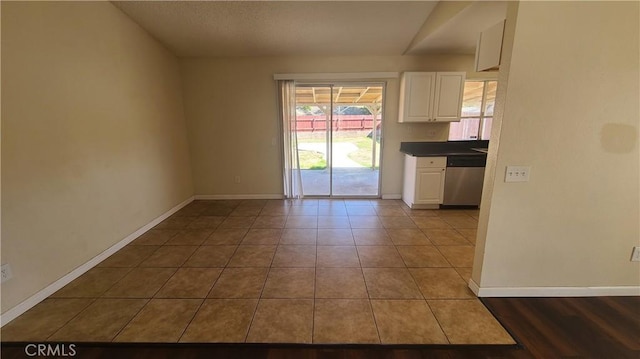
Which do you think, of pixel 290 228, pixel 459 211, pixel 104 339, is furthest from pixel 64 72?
pixel 459 211

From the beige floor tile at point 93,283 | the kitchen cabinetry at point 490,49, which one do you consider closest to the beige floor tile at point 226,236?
the beige floor tile at point 93,283

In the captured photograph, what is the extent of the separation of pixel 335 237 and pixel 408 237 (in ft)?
2.87

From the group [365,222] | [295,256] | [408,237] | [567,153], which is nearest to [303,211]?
[365,222]

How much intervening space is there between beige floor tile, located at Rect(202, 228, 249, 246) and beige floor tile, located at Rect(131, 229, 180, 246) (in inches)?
20.4

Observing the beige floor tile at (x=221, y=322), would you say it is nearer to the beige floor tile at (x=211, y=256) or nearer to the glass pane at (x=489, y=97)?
the beige floor tile at (x=211, y=256)

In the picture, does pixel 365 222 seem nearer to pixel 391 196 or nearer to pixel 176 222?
pixel 391 196

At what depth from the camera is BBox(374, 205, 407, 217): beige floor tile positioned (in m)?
3.81

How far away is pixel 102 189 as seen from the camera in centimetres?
258

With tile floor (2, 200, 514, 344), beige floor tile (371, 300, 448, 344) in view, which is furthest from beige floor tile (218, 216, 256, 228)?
beige floor tile (371, 300, 448, 344)

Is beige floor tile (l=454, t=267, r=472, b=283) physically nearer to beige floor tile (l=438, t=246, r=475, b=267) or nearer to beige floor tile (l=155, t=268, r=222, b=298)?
beige floor tile (l=438, t=246, r=475, b=267)

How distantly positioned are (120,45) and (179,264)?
247 centimetres

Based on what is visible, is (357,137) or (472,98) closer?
(472,98)

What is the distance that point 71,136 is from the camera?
7.30 ft

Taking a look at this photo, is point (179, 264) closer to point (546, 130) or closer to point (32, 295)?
point (32, 295)
